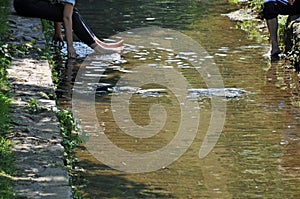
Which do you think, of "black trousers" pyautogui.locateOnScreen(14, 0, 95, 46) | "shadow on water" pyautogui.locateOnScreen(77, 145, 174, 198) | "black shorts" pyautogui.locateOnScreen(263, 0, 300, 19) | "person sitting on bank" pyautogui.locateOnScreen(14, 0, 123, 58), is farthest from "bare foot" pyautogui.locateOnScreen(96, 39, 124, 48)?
"shadow on water" pyautogui.locateOnScreen(77, 145, 174, 198)

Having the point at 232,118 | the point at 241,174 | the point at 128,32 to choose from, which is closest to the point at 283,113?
the point at 232,118

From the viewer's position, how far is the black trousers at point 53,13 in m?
11.0

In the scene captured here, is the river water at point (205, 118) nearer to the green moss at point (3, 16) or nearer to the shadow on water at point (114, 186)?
the shadow on water at point (114, 186)

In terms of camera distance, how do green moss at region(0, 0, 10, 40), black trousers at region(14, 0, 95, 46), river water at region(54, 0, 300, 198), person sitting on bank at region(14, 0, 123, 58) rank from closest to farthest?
river water at region(54, 0, 300, 198), green moss at region(0, 0, 10, 40), person sitting on bank at region(14, 0, 123, 58), black trousers at region(14, 0, 95, 46)

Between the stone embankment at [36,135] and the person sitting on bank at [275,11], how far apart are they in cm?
320

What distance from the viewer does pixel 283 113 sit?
8.16 m

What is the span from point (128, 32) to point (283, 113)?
488 centimetres

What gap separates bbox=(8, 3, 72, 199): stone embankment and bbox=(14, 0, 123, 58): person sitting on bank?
137cm

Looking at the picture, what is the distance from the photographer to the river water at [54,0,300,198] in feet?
20.1

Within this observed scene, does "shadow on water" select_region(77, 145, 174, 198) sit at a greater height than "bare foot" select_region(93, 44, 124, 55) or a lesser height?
greater

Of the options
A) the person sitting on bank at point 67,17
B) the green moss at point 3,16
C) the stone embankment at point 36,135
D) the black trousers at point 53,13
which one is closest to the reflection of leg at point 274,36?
the person sitting on bank at point 67,17

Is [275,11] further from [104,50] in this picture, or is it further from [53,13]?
[53,13]

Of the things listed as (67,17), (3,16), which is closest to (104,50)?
(67,17)

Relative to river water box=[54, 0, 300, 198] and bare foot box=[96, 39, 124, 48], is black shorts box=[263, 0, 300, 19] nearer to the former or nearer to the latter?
river water box=[54, 0, 300, 198]
